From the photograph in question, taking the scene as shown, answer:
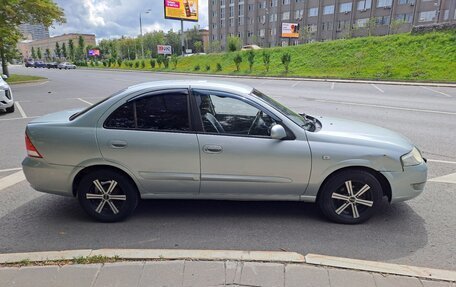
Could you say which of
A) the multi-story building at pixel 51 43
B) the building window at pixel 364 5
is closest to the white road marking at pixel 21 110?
the building window at pixel 364 5

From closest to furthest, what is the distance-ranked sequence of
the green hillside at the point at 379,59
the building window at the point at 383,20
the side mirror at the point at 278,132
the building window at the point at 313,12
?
the side mirror at the point at 278,132 → the green hillside at the point at 379,59 → the building window at the point at 383,20 → the building window at the point at 313,12

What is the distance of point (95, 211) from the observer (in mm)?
3646

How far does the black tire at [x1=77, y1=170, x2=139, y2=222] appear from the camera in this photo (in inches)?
141

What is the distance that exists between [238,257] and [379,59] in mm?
30089

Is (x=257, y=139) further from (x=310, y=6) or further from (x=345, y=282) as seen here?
(x=310, y=6)

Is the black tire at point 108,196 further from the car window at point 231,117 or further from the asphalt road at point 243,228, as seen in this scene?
the car window at point 231,117

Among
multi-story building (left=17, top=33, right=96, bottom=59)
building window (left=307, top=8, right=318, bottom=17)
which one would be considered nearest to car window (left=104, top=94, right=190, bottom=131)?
building window (left=307, top=8, right=318, bottom=17)

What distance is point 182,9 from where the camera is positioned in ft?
183

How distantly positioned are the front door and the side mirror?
0.21ft

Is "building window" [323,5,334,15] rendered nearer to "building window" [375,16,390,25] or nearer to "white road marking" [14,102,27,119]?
"building window" [375,16,390,25]

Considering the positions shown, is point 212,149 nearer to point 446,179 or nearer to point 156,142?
point 156,142

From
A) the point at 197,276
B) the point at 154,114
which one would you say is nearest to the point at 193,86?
the point at 154,114

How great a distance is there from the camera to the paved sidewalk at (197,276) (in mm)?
2562

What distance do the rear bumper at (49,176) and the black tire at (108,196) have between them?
0.16 m
